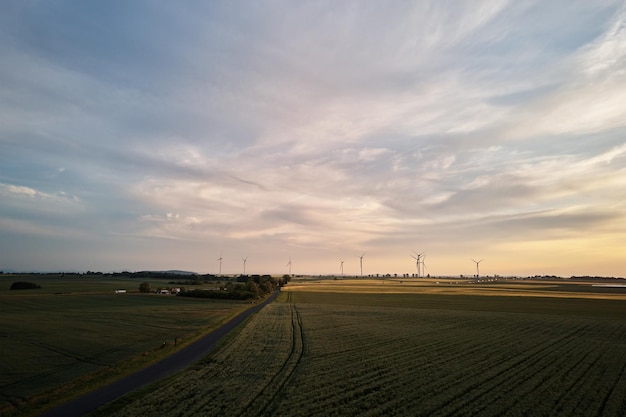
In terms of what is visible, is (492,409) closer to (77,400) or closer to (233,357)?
(233,357)

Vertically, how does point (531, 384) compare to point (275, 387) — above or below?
above

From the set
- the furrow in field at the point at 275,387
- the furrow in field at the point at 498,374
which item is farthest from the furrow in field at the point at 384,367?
the furrow in field at the point at 498,374

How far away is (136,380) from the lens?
92.3ft

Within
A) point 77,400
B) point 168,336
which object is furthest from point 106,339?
point 77,400

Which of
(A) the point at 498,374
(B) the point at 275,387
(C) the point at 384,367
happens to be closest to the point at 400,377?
(C) the point at 384,367

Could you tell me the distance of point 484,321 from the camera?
2496 inches

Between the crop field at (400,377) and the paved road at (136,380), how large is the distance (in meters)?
1.59

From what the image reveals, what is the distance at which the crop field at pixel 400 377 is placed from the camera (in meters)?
21.6

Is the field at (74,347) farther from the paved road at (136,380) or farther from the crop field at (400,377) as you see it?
the crop field at (400,377)

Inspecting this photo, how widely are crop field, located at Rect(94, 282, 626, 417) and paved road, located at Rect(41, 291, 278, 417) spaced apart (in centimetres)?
159

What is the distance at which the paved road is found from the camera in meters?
22.2

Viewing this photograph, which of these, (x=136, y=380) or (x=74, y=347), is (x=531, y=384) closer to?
(x=136, y=380)

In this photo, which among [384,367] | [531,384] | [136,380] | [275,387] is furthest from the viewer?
[384,367]

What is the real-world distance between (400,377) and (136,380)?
2027 cm
